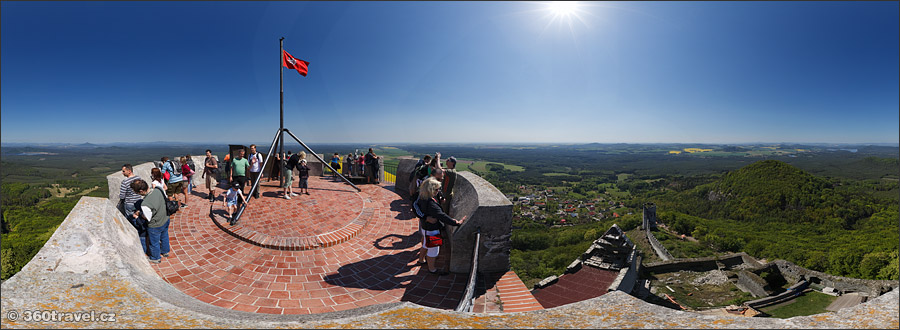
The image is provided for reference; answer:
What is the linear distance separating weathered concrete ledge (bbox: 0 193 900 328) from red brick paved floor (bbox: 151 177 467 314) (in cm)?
174

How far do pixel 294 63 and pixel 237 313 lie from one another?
8.62 meters

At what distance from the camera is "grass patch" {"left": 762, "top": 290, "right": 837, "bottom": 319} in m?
23.1

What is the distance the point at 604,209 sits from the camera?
3039 inches

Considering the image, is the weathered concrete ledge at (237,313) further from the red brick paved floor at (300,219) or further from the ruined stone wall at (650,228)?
the ruined stone wall at (650,228)

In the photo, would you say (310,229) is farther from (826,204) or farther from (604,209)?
(826,204)

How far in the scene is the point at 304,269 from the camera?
15.5ft

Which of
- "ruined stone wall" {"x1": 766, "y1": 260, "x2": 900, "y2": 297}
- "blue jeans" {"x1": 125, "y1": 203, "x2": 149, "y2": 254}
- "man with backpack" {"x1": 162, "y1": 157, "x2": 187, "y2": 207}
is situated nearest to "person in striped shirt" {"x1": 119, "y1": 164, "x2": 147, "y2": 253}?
"blue jeans" {"x1": 125, "y1": 203, "x2": 149, "y2": 254}

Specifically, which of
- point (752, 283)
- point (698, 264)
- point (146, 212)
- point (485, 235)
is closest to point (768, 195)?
point (698, 264)

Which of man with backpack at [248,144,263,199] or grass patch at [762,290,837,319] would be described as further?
grass patch at [762,290,837,319]

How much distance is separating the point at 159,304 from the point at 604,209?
8730 cm

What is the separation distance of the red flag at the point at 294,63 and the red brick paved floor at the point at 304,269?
4502 millimetres

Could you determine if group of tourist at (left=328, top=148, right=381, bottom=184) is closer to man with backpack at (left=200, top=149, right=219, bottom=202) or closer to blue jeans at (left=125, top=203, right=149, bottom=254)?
man with backpack at (left=200, top=149, right=219, bottom=202)

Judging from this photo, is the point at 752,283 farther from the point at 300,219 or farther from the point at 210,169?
the point at 210,169

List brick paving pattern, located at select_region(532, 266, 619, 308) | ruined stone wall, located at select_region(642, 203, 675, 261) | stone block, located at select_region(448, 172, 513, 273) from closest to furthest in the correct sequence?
stone block, located at select_region(448, 172, 513, 273) → brick paving pattern, located at select_region(532, 266, 619, 308) → ruined stone wall, located at select_region(642, 203, 675, 261)
